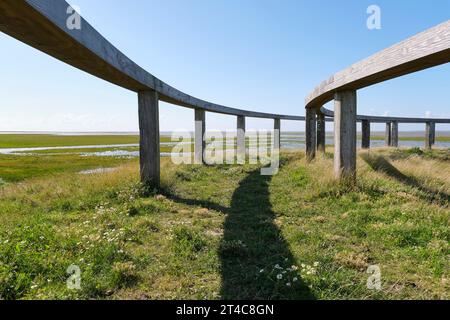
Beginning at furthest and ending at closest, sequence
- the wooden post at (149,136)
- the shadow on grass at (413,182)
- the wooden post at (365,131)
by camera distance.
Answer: the wooden post at (365,131) → the wooden post at (149,136) → the shadow on grass at (413,182)

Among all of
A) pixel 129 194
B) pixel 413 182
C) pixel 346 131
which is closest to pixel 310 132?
pixel 413 182

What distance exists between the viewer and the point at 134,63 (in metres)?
6.55

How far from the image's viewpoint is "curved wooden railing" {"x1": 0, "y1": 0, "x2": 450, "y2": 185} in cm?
334

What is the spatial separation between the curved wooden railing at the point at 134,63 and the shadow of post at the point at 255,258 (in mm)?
3318

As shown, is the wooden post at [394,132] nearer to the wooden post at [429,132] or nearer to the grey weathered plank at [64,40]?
the wooden post at [429,132]

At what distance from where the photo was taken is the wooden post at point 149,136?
807cm

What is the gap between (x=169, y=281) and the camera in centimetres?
338

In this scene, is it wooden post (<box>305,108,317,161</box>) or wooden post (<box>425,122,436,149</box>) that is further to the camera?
wooden post (<box>425,122,436,149</box>)

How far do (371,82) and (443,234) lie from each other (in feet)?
12.1

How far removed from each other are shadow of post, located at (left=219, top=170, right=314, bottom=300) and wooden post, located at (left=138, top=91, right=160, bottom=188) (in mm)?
2807

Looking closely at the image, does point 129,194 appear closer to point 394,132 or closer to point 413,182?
point 413,182

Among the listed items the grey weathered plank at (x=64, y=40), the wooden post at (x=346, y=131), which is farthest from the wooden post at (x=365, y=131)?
the grey weathered plank at (x=64, y=40)

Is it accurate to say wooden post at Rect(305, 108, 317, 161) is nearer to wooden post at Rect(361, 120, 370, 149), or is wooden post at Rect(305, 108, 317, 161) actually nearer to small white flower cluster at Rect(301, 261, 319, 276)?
wooden post at Rect(361, 120, 370, 149)

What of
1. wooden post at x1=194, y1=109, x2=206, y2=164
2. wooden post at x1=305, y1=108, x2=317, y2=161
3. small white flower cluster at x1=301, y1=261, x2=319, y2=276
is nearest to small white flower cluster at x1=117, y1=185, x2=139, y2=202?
small white flower cluster at x1=301, y1=261, x2=319, y2=276
